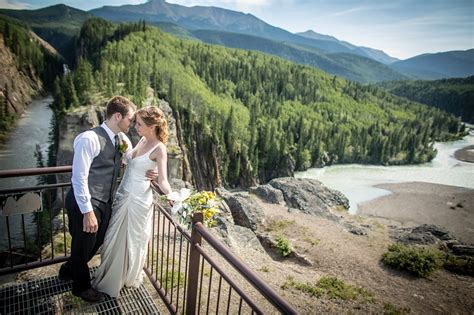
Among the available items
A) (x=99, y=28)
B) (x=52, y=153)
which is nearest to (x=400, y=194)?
(x=52, y=153)

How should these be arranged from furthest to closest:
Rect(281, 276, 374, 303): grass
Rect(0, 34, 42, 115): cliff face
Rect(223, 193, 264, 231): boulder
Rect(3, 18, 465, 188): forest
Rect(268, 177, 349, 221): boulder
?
1. Rect(0, 34, 42, 115): cliff face
2. Rect(3, 18, 465, 188): forest
3. Rect(268, 177, 349, 221): boulder
4. Rect(223, 193, 264, 231): boulder
5. Rect(281, 276, 374, 303): grass

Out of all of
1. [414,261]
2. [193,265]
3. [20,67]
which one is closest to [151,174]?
[193,265]

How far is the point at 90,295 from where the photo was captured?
451cm

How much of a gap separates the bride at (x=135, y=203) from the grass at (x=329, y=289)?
7262mm

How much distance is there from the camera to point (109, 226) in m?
4.42

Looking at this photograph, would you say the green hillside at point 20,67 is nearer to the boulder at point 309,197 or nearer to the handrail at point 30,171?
the boulder at point 309,197

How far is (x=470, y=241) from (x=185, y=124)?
1965 inches

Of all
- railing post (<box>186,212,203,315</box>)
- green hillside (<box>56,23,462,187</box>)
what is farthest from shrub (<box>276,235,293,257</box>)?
green hillside (<box>56,23,462,187</box>)

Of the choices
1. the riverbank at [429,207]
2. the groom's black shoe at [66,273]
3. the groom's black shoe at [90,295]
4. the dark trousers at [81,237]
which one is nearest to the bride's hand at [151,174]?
the dark trousers at [81,237]

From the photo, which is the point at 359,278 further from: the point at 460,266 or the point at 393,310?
the point at 460,266

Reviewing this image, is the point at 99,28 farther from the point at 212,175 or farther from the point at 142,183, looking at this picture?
the point at 142,183

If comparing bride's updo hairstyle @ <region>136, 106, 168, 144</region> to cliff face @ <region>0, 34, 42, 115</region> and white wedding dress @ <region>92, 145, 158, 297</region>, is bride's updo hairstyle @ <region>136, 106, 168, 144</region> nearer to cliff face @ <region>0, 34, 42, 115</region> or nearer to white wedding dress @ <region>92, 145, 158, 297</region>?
white wedding dress @ <region>92, 145, 158, 297</region>

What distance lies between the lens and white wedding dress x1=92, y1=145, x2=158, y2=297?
4.34 meters

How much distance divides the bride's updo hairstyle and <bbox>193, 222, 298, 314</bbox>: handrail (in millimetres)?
1528
